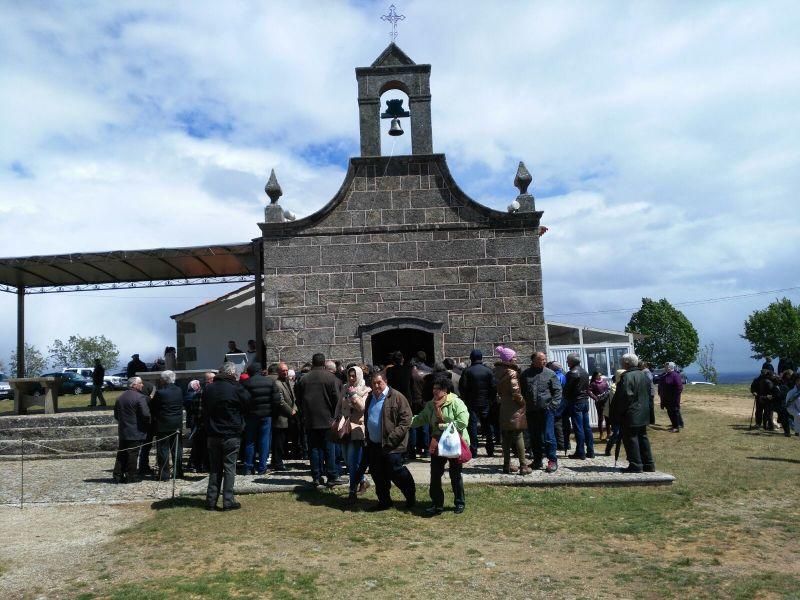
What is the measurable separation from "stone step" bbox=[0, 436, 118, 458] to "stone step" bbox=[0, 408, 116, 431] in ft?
1.33

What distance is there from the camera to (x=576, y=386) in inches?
403

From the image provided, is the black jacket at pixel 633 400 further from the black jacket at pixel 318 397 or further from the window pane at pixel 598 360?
the window pane at pixel 598 360

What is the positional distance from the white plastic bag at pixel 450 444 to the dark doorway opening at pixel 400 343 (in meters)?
5.59

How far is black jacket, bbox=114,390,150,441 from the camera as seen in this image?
9391 mm

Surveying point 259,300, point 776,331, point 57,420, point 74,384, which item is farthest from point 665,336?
point 57,420

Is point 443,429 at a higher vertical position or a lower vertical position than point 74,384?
lower

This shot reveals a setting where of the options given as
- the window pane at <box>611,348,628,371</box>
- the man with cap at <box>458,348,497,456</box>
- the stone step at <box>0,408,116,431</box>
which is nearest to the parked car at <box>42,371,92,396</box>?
the stone step at <box>0,408,116,431</box>

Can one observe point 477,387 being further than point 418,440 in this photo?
No

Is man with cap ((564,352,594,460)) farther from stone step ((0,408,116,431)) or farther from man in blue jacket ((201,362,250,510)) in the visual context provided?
stone step ((0,408,116,431))

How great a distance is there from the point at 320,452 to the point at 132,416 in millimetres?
3071

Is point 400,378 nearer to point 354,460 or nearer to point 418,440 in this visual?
point 418,440

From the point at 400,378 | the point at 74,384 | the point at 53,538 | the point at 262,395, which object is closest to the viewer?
the point at 53,538

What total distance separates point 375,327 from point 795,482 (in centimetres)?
704

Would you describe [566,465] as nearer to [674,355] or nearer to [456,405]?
[456,405]
